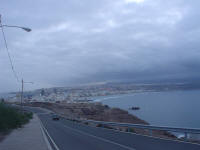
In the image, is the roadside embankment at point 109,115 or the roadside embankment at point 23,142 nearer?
the roadside embankment at point 23,142

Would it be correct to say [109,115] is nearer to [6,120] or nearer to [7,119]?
[7,119]

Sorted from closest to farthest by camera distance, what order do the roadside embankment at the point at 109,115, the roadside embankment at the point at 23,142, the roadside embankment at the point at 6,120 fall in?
the roadside embankment at the point at 23,142 < the roadside embankment at the point at 6,120 < the roadside embankment at the point at 109,115

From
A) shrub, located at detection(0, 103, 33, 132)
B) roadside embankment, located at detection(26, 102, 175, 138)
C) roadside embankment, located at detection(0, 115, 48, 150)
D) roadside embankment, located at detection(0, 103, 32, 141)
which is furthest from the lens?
roadside embankment, located at detection(26, 102, 175, 138)

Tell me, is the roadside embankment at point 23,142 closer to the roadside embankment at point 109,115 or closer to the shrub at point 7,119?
the shrub at point 7,119

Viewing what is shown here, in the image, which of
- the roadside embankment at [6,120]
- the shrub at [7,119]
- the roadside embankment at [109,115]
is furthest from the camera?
the roadside embankment at [109,115]

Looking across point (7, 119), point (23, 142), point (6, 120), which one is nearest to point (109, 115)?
point (7, 119)

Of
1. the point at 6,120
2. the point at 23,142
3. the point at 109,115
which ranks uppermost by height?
the point at 6,120

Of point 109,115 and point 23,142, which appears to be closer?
point 23,142

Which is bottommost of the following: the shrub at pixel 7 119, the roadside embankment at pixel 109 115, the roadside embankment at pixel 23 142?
the roadside embankment at pixel 109 115

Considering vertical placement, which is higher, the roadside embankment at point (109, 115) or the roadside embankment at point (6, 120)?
the roadside embankment at point (6, 120)

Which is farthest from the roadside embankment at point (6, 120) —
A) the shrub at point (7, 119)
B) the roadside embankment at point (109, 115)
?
the roadside embankment at point (109, 115)

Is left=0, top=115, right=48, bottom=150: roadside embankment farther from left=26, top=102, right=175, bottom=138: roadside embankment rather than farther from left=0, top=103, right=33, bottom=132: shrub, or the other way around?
left=26, top=102, right=175, bottom=138: roadside embankment

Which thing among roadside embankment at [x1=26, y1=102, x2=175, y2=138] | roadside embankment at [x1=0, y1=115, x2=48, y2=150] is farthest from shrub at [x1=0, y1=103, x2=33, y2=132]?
roadside embankment at [x1=26, y1=102, x2=175, y2=138]

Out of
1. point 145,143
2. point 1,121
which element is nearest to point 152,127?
point 145,143
